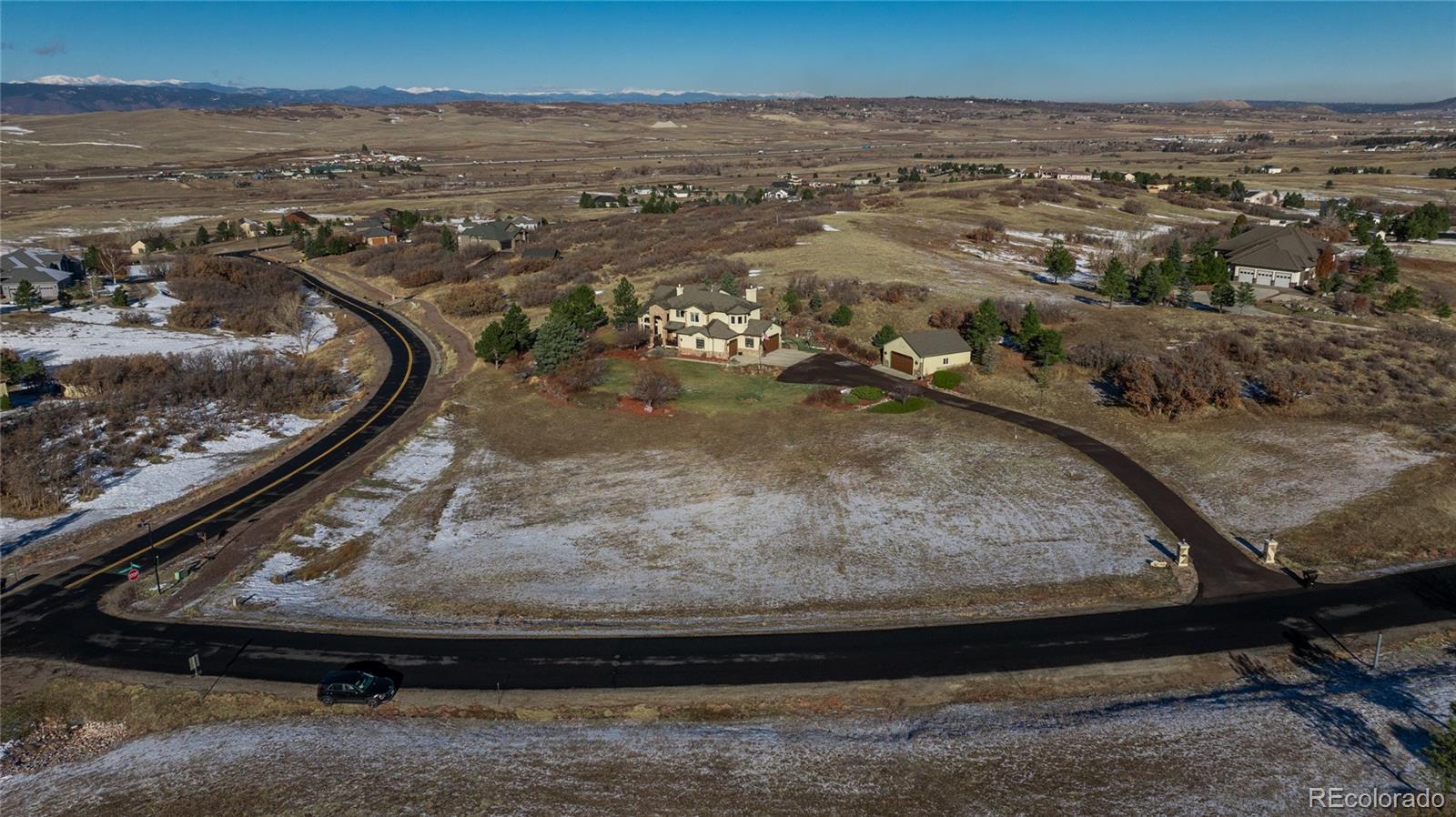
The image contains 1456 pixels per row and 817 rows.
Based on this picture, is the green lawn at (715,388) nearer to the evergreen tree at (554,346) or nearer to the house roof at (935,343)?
the evergreen tree at (554,346)

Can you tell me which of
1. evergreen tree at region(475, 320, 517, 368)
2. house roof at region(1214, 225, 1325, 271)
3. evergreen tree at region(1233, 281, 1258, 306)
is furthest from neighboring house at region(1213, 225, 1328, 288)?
evergreen tree at region(475, 320, 517, 368)

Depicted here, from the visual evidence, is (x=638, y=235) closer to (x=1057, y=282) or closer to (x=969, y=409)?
(x=1057, y=282)

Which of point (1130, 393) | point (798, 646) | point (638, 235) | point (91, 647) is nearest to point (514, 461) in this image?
point (91, 647)

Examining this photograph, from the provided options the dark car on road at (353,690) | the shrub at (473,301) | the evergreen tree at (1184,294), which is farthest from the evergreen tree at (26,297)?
the evergreen tree at (1184,294)

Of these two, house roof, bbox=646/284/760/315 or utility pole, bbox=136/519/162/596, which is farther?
house roof, bbox=646/284/760/315

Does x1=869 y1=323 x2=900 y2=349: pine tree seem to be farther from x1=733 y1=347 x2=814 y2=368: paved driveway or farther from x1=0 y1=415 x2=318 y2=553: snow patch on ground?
x1=0 y1=415 x2=318 y2=553: snow patch on ground

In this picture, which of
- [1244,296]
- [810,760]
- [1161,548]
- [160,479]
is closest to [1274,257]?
[1244,296]

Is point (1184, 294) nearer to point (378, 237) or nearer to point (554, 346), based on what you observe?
point (554, 346)
